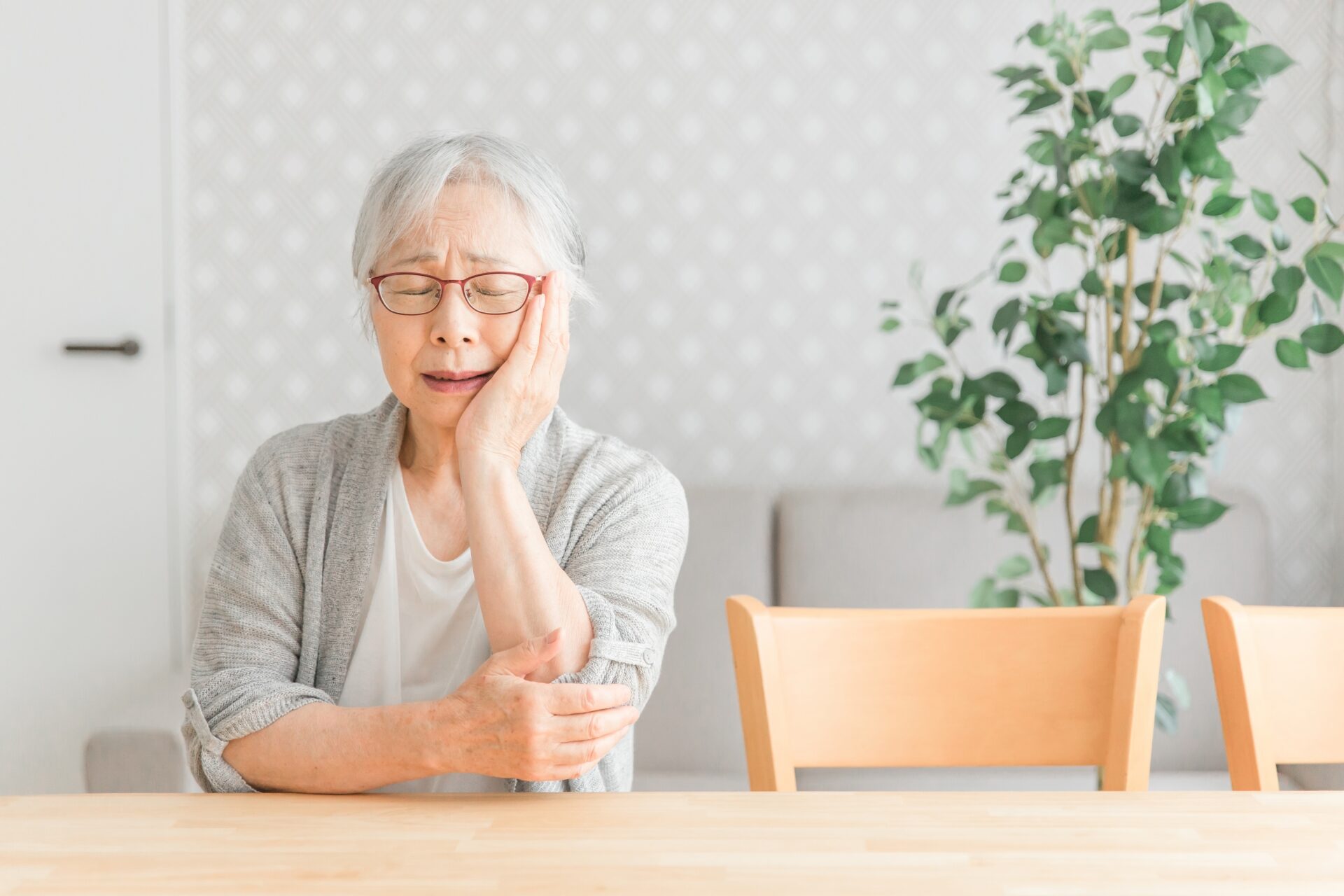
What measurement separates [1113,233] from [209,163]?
1642mm

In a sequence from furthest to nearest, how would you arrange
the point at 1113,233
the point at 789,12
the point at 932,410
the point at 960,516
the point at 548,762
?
1. the point at 789,12
2. the point at 960,516
3. the point at 932,410
4. the point at 1113,233
5. the point at 548,762

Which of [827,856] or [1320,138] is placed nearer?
[827,856]

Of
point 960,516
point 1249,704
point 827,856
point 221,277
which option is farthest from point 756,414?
point 827,856

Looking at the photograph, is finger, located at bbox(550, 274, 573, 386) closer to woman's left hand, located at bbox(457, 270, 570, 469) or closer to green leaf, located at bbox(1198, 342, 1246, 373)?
woman's left hand, located at bbox(457, 270, 570, 469)

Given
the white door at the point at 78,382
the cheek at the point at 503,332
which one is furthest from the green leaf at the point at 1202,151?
the white door at the point at 78,382

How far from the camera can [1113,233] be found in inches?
60.6

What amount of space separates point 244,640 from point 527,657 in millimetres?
310

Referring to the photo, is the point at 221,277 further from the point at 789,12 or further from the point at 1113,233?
the point at 1113,233

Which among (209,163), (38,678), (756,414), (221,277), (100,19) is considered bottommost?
(38,678)

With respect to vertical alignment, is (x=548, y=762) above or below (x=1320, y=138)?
below

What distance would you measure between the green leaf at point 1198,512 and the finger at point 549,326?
37.5 inches

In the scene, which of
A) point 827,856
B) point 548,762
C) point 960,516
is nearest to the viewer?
point 827,856

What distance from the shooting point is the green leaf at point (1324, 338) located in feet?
4.75

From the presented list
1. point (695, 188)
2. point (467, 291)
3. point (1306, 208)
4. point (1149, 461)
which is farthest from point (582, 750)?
point (695, 188)
